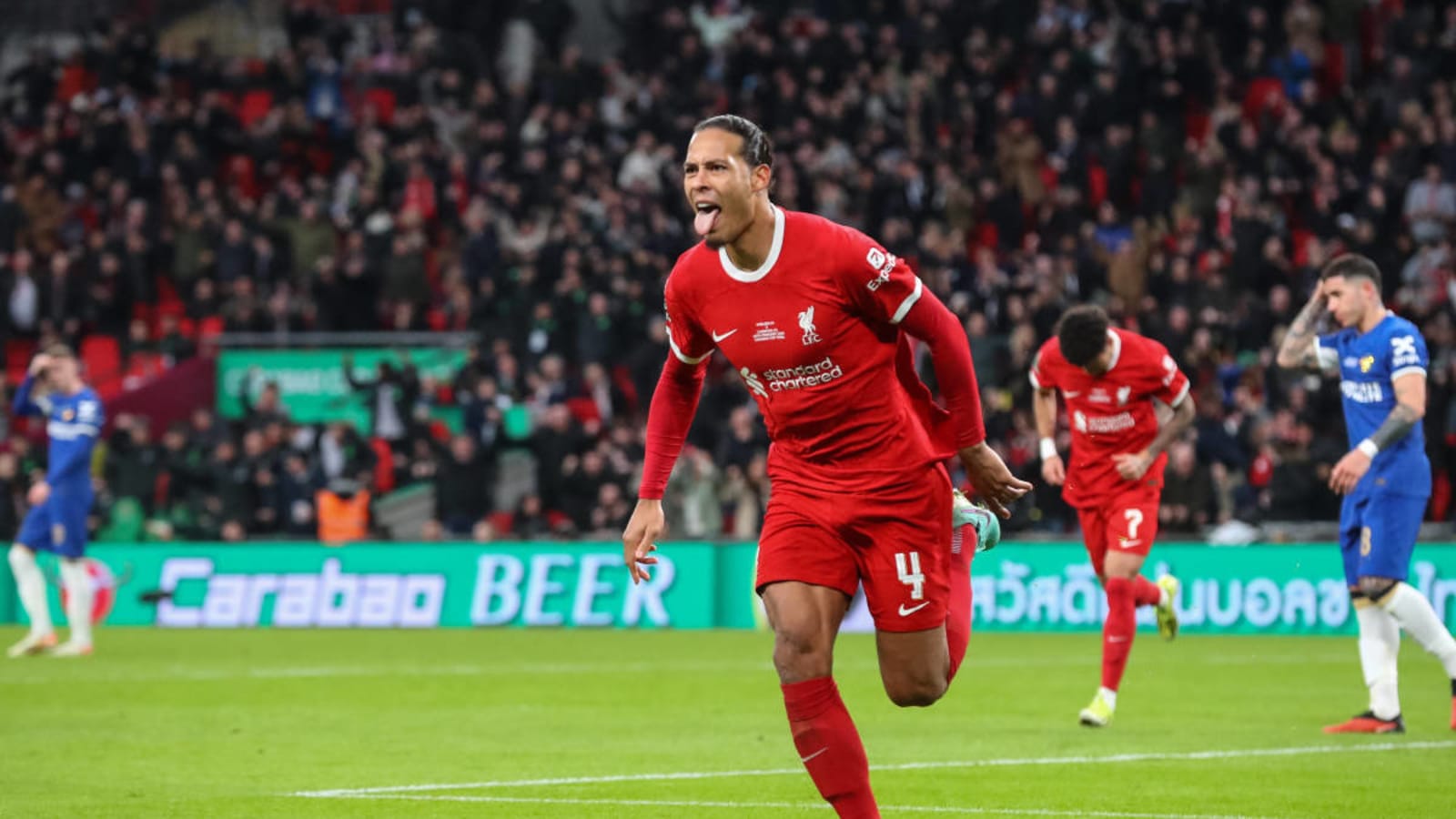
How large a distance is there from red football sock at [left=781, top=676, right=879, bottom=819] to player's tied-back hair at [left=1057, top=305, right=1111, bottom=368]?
638cm

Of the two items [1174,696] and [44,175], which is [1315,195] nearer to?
[1174,696]

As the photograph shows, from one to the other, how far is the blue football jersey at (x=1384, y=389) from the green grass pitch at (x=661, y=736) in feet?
4.65

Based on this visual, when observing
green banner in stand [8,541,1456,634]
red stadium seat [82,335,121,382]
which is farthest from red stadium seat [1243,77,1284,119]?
red stadium seat [82,335,121,382]

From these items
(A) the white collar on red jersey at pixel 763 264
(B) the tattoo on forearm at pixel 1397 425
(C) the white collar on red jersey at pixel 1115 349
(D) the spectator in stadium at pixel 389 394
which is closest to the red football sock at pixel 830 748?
(A) the white collar on red jersey at pixel 763 264

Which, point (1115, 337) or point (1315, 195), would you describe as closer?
point (1115, 337)

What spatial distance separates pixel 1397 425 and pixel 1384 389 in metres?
0.45

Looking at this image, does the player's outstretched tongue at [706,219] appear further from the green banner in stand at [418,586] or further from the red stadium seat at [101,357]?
the red stadium seat at [101,357]

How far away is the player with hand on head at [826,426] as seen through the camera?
7.23m

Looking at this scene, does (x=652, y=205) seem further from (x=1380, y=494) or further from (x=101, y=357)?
(x=1380, y=494)

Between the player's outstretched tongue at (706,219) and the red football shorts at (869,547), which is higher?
the player's outstretched tongue at (706,219)

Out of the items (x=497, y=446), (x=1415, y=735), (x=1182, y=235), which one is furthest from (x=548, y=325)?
(x=1415, y=735)

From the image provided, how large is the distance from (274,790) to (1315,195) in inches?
799

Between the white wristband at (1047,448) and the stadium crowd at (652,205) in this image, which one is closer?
the white wristband at (1047,448)

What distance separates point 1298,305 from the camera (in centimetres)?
2602
